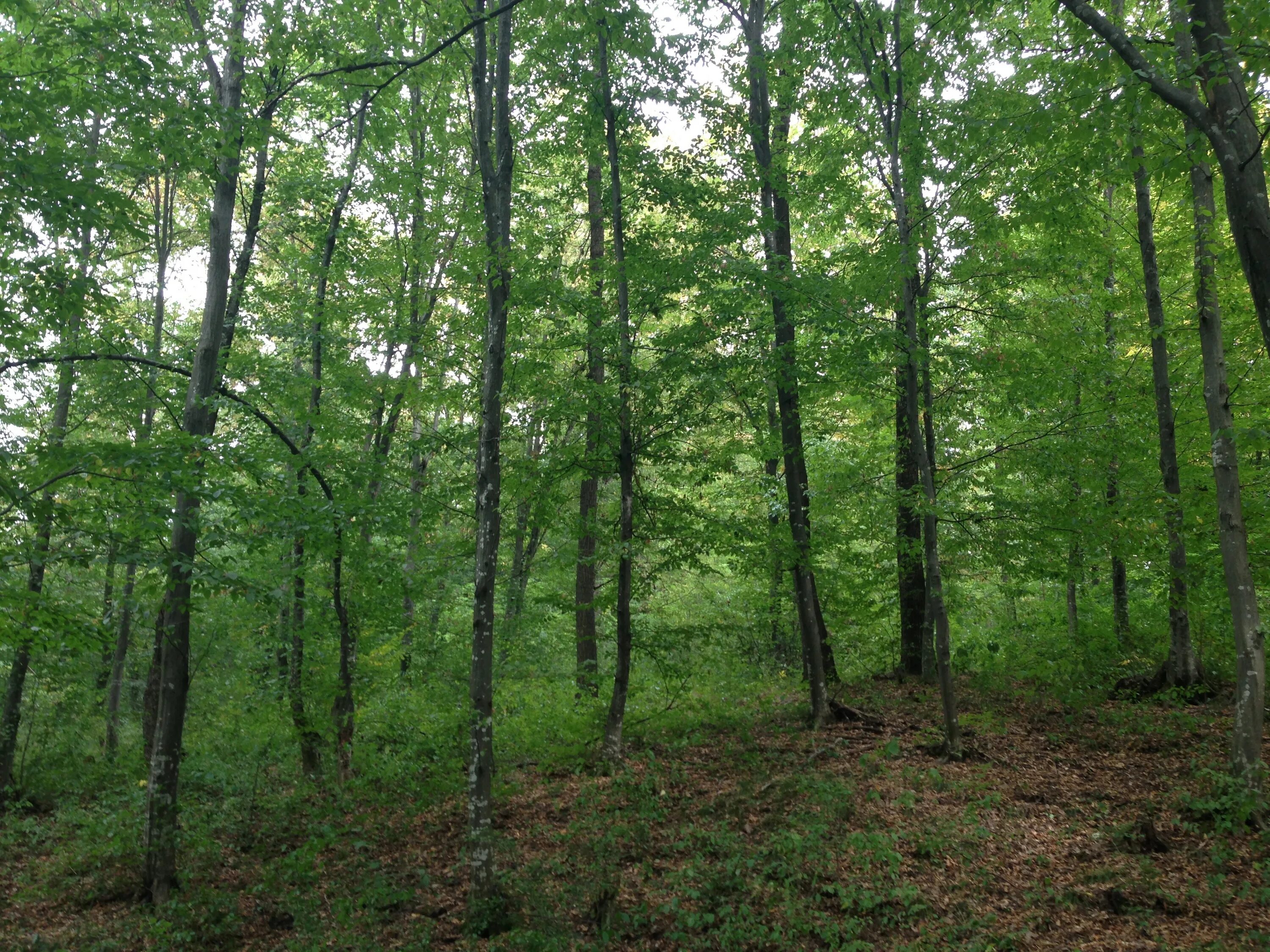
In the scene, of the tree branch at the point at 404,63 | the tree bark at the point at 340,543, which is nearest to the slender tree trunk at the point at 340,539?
the tree bark at the point at 340,543

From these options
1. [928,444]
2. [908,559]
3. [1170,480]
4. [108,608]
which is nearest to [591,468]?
[928,444]

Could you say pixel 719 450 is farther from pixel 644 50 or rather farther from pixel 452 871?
pixel 452 871

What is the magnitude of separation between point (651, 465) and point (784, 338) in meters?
2.74

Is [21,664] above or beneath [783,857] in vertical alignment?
→ above

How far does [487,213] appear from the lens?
8297 millimetres

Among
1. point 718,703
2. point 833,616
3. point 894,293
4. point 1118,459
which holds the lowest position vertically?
point 718,703

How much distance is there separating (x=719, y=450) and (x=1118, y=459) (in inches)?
256

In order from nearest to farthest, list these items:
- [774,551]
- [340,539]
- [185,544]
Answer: [185,544] → [340,539] → [774,551]

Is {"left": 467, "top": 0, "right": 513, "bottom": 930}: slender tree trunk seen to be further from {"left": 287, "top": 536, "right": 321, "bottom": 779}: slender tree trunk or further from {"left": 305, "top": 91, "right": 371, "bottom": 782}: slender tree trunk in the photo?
{"left": 287, "top": 536, "right": 321, "bottom": 779}: slender tree trunk

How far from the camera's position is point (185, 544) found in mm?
8953

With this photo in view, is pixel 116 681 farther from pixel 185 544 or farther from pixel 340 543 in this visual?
pixel 340 543

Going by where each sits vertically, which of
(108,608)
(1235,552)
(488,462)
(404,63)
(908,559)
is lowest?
(108,608)

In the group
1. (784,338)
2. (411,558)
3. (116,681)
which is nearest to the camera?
(784,338)

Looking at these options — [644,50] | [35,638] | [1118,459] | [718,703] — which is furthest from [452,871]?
[1118,459]
